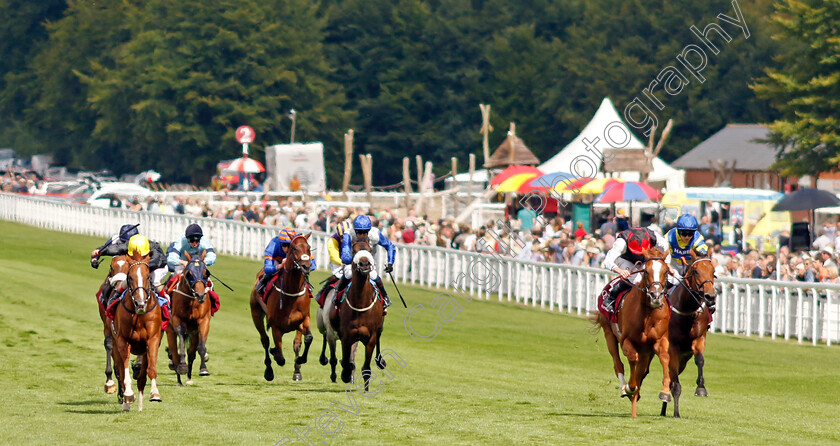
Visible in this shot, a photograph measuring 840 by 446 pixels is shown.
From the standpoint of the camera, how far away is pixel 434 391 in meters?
16.9

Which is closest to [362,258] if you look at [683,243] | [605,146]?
[683,243]

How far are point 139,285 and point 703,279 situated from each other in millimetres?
5923

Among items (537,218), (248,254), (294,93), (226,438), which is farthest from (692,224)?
(294,93)

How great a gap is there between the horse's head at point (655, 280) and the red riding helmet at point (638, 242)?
91cm

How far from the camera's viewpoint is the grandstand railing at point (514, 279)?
77.1 ft

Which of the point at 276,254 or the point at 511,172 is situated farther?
the point at 511,172

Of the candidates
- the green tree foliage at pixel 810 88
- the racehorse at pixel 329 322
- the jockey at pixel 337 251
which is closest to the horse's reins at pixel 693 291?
the jockey at pixel 337 251

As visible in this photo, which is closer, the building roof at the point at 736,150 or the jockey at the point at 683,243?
the jockey at the point at 683,243

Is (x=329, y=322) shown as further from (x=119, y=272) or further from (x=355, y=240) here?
(x=119, y=272)

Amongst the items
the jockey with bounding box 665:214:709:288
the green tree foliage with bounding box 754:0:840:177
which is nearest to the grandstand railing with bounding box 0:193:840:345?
the jockey with bounding box 665:214:709:288

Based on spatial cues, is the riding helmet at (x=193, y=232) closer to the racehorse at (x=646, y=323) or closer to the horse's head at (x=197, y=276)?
the horse's head at (x=197, y=276)

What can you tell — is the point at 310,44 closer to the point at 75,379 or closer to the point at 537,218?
the point at 537,218

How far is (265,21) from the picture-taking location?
240 ft

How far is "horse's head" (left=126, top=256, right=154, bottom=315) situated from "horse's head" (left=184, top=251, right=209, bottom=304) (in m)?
2.21
